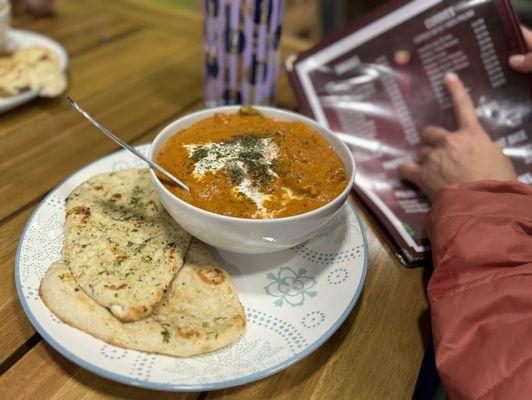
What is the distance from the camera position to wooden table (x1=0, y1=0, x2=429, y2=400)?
878mm

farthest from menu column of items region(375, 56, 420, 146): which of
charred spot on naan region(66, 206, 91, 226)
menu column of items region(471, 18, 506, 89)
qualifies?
charred spot on naan region(66, 206, 91, 226)

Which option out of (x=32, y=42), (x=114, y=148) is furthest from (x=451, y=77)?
(x=32, y=42)

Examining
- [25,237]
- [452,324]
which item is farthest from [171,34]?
[452,324]

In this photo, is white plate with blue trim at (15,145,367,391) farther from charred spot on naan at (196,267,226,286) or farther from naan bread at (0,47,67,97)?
naan bread at (0,47,67,97)

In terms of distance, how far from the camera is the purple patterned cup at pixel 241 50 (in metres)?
1.43

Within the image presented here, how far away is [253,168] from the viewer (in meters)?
1.01

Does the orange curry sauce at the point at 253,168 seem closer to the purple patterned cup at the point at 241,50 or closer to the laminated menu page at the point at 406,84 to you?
the laminated menu page at the point at 406,84

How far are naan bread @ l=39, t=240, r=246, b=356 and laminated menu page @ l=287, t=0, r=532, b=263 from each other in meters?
0.54

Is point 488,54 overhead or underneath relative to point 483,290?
overhead

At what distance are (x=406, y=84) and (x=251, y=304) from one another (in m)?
0.93

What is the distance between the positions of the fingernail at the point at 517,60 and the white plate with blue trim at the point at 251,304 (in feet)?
2.12

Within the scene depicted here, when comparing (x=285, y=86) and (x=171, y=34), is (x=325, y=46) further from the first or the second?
(x=171, y=34)

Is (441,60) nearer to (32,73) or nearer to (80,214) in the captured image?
(80,214)

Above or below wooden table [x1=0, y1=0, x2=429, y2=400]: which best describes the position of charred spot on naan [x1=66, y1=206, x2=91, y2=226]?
above
